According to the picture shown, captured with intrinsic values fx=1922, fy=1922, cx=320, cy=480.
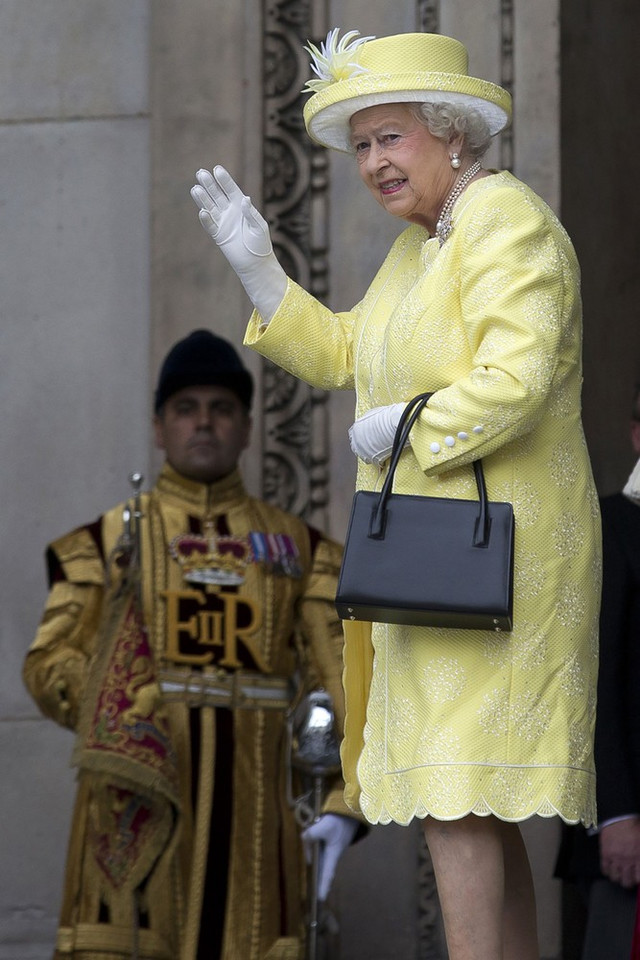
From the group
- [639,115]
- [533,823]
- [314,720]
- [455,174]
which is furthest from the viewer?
[639,115]

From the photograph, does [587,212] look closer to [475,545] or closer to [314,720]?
[314,720]

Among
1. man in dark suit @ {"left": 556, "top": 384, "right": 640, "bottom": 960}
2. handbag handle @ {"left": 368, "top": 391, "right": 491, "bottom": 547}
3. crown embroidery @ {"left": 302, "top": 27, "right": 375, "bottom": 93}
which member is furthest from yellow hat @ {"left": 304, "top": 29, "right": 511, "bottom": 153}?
man in dark suit @ {"left": 556, "top": 384, "right": 640, "bottom": 960}

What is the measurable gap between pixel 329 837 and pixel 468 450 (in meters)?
2.12

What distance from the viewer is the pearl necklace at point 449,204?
3549mm

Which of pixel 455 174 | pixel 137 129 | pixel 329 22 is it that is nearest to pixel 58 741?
pixel 137 129

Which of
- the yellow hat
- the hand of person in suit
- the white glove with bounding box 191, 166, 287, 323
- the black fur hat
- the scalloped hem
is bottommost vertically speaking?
the hand of person in suit

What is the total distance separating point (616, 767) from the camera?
4672 mm

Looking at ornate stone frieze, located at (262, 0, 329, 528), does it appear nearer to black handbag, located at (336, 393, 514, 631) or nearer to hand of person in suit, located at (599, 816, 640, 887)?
hand of person in suit, located at (599, 816, 640, 887)

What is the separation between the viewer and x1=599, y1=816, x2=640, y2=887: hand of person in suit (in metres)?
4.64

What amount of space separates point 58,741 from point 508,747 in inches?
134

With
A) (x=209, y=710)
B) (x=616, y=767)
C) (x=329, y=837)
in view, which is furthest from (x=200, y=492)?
(x=616, y=767)

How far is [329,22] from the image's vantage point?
6.25 meters

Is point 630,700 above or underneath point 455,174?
underneath

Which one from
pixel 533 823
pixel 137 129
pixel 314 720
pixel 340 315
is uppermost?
pixel 137 129
